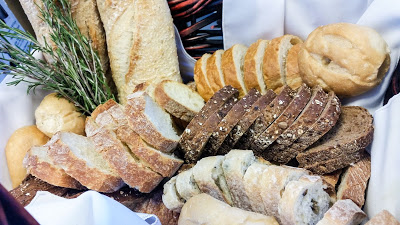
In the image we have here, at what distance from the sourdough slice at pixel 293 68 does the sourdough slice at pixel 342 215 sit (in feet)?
2.48

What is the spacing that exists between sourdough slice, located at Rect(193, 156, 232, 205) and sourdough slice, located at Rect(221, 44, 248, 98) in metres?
0.55

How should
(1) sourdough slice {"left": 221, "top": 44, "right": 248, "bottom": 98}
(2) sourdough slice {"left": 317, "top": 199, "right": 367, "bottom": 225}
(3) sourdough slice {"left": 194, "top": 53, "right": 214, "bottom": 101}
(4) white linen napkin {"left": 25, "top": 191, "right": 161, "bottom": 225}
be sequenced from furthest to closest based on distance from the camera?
(3) sourdough slice {"left": 194, "top": 53, "right": 214, "bottom": 101}
(1) sourdough slice {"left": 221, "top": 44, "right": 248, "bottom": 98}
(2) sourdough slice {"left": 317, "top": 199, "right": 367, "bottom": 225}
(4) white linen napkin {"left": 25, "top": 191, "right": 161, "bottom": 225}

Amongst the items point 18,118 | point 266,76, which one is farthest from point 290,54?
point 18,118

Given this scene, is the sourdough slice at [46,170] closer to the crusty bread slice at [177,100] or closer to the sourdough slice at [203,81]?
the crusty bread slice at [177,100]

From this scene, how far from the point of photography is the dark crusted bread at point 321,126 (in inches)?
65.5

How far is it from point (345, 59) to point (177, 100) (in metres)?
0.93

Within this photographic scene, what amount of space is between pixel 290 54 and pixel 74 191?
1.50m

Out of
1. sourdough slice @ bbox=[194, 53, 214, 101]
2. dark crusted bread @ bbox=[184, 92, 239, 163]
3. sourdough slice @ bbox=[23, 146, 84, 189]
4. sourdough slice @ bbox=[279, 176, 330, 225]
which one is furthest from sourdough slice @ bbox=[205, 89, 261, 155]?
sourdough slice @ bbox=[23, 146, 84, 189]

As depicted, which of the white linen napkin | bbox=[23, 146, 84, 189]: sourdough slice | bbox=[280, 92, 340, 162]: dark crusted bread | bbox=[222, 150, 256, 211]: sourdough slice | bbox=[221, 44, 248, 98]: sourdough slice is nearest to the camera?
the white linen napkin

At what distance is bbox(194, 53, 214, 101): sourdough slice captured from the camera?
215 cm

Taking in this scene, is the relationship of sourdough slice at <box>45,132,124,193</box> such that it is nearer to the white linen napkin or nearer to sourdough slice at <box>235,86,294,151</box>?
the white linen napkin

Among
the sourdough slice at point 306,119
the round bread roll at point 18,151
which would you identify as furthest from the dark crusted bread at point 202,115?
the round bread roll at point 18,151

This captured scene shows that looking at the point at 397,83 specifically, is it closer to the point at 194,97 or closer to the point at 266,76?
the point at 266,76

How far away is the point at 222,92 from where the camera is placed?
6.23 ft
